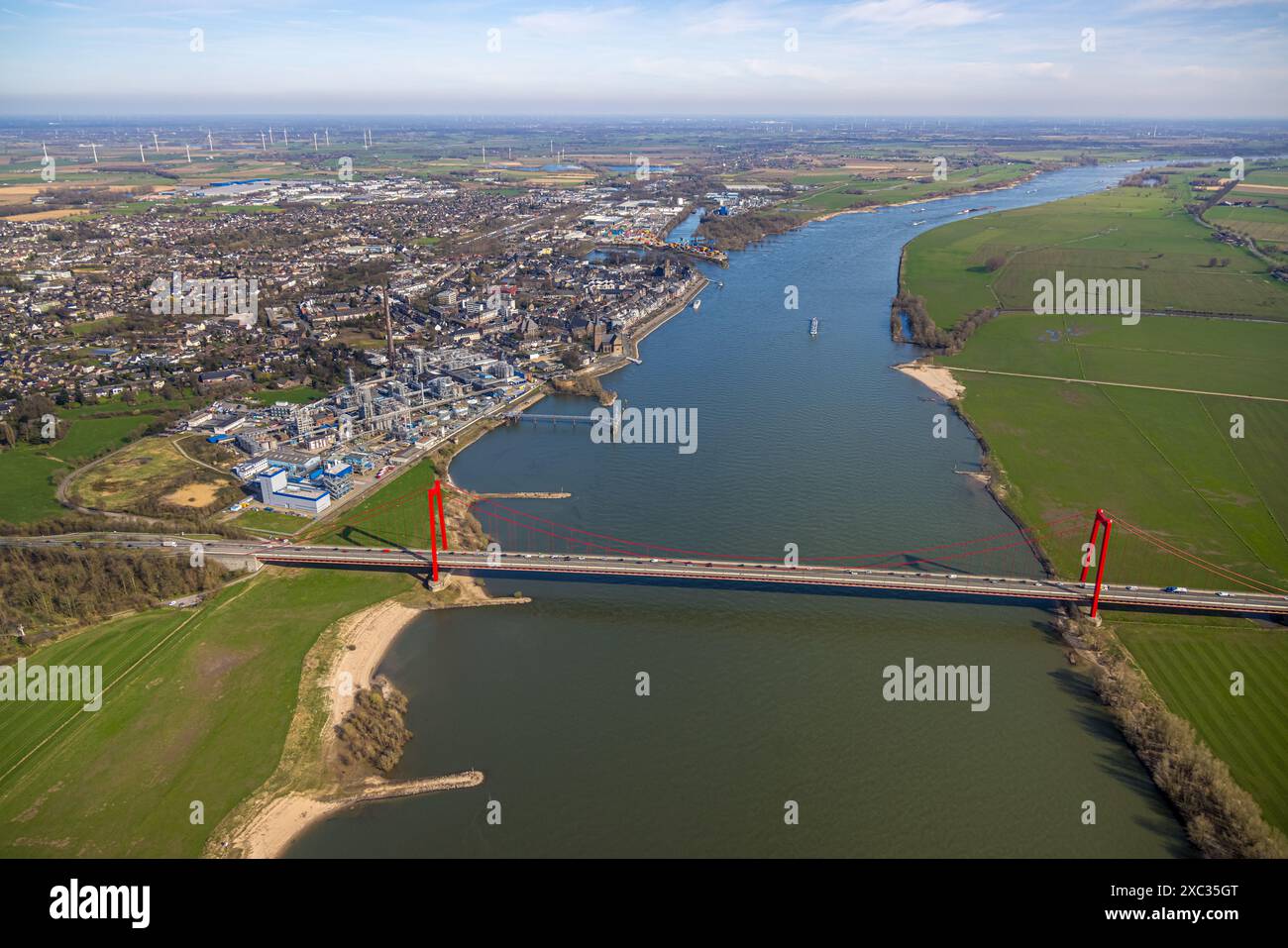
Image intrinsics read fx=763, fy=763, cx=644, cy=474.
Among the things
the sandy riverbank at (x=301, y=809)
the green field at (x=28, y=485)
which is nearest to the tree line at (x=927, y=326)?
the sandy riverbank at (x=301, y=809)

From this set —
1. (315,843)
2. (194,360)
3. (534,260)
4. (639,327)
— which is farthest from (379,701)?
(534,260)

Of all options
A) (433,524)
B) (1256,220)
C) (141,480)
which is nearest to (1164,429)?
(433,524)

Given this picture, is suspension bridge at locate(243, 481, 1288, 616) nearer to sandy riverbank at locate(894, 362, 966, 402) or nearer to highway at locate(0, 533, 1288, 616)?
highway at locate(0, 533, 1288, 616)

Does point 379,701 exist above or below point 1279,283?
below

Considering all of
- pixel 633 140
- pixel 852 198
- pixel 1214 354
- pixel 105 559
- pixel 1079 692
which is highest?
pixel 633 140

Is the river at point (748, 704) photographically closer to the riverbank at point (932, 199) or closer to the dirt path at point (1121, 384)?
the dirt path at point (1121, 384)

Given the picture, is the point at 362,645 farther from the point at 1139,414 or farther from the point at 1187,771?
the point at 1139,414

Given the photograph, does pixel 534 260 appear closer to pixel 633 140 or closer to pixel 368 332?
pixel 368 332
